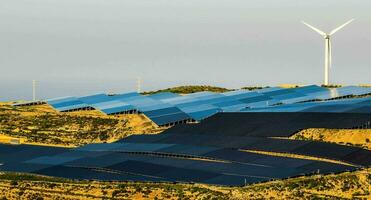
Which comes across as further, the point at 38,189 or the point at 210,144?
the point at 210,144

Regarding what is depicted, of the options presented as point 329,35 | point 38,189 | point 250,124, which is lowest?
point 38,189

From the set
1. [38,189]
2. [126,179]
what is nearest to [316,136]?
[126,179]

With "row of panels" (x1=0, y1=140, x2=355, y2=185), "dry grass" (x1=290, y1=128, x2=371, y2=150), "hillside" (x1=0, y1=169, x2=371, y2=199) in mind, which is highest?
"dry grass" (x1=290, y1=128, x2=371, y2=150)

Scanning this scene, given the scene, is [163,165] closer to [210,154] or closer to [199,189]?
[210,154]

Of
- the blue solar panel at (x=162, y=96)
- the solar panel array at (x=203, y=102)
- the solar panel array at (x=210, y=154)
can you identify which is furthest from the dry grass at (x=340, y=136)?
the blue solar panel at (x=162, y=96)

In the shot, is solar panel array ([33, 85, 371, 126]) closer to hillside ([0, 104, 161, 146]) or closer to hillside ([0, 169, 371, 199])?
hillside ([0, 104, 161, 146])

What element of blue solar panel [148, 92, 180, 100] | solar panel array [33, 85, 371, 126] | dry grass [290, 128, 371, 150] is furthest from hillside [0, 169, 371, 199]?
blue solar panel [148, 92, 180, 100]

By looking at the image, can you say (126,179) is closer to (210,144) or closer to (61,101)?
(210,144)

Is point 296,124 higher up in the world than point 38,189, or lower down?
higher up
